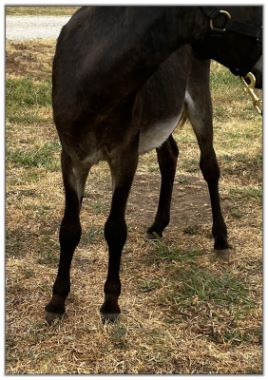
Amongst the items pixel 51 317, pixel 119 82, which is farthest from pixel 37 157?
pixel 119 82

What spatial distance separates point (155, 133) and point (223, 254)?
1079 mm

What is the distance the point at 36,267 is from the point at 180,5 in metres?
1.98

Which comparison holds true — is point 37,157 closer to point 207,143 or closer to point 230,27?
point 207,143

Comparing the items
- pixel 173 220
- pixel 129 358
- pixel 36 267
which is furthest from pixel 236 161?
pixel 129 358

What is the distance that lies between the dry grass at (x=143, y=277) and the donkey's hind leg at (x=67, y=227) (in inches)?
4.1

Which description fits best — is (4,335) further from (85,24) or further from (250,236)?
(250,236)

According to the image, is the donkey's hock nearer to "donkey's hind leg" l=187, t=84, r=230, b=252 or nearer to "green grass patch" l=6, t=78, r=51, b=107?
"donkey's hind leg" l=187, t=84, r=230, b=252

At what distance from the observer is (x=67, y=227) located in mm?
3008

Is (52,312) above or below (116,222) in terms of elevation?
below

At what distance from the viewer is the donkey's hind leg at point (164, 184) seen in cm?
411

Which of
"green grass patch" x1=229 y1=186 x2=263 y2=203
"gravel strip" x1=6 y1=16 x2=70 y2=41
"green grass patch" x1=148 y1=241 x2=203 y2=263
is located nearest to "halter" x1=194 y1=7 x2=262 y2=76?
"green grass patch" x1=148 y1=241 x2=203 y2=263

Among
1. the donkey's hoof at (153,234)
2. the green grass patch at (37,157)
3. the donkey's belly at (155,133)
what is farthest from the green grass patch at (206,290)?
the green grass patch at (37,157)

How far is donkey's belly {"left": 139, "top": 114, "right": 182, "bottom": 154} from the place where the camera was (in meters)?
3.25

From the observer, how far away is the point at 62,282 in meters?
3.10
